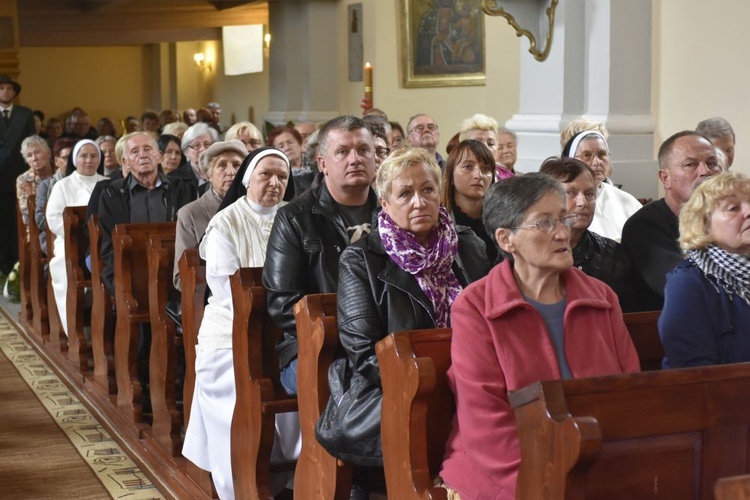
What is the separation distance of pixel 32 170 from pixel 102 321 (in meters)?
3.20

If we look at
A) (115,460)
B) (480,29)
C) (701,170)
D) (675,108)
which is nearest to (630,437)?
(701,170)

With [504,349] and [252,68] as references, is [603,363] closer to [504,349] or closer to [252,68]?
[504,349]

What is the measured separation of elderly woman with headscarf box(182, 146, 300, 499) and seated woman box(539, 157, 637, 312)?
1.29 m

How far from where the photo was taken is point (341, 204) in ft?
13.3

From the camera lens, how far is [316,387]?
344 centimetres

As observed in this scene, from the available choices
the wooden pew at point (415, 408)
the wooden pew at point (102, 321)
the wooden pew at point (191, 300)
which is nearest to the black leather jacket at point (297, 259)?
the wooden pew at point (191, 300)

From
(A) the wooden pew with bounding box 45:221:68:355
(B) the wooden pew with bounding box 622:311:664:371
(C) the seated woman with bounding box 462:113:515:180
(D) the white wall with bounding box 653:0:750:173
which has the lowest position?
(A) the wooden pew with bounding box 45:221:68:355

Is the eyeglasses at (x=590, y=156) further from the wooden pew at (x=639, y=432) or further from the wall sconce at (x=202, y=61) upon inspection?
the wall sconce at (x=202, y=61)

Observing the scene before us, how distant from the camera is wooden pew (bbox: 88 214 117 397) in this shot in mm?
6215

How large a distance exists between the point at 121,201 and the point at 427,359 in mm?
4020

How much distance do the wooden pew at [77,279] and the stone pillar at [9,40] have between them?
604cm

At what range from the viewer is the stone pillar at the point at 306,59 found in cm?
1294

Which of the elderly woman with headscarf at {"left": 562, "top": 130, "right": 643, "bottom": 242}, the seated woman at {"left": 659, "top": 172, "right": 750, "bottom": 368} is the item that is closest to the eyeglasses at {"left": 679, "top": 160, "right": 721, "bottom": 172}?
the seated woman at {"left": 659, "top": 172, "right": 750, "bottom": 368}

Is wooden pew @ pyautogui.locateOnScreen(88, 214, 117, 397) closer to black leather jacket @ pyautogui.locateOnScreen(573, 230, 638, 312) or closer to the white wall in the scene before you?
black leather jacket @ pyautogui.locateOnScreen(573, 230, 638, 312)
